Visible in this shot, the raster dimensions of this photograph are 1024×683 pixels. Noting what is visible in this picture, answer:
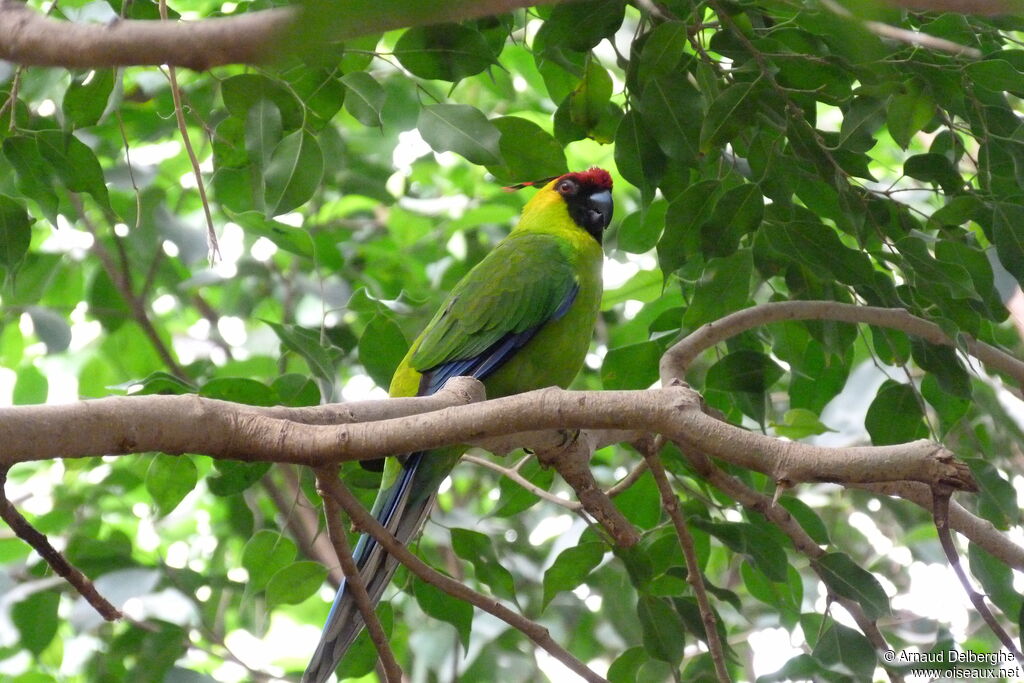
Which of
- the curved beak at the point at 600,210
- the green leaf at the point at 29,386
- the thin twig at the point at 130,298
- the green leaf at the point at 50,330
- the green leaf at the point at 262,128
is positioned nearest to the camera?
the green leaf at the point at 262,128

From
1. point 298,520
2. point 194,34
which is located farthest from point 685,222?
point 298,520

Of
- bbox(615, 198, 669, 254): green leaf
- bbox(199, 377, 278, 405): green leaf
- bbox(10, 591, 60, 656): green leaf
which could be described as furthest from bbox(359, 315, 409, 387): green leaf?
bbox(10, 591, 60, 656): green leaf

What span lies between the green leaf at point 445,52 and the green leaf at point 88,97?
575 mm

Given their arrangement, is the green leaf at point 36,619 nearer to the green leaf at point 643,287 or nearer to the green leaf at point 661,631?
the green leaf at point 661,631

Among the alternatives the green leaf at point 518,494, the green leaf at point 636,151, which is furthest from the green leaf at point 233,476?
the green leaf at point 636,151

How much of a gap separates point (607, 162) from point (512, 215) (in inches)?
32.0

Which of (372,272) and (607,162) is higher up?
(607,162)

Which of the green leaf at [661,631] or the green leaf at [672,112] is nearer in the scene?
the green leaf at [672,112]

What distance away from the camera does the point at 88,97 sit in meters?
1.94

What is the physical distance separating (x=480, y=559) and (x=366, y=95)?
1.05 m

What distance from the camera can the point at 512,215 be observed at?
12.2 ft

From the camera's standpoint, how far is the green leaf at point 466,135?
2.05 metres

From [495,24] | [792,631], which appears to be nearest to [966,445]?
[792,631]

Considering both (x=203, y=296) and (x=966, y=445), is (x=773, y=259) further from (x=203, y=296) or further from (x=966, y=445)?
(x=203, y=296)
